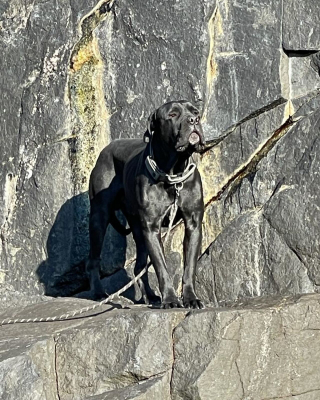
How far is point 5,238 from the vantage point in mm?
9773

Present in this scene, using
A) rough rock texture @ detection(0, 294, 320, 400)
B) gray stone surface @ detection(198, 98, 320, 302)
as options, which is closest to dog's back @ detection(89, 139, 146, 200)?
gray stone surface @ detection(198, 98, 320, 302)

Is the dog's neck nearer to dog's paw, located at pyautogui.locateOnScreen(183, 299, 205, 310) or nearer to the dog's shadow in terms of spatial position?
dog's paw, located at pyautogui.locateOnScreen(183, 299, 205, 310)

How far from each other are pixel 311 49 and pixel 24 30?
9.24 feet

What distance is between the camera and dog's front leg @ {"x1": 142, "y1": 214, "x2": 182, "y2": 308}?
7312mm

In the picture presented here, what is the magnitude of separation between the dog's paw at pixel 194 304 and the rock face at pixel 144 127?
266mm

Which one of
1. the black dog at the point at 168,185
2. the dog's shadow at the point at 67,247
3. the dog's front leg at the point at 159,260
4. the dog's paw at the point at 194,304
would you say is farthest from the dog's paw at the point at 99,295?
the dog's paw at the point at 194,304

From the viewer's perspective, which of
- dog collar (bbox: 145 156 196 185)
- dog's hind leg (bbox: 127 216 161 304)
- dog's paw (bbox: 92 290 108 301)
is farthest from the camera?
dog's paw (bbox: 92 290 108 301)

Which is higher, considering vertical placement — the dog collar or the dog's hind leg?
the dog collar

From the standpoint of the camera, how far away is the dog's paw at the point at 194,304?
714 centimetres

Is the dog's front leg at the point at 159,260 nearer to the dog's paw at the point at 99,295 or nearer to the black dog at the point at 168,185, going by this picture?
the black dog at the point at 168,185

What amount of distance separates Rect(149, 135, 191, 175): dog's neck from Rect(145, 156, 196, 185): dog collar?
0.04 metres

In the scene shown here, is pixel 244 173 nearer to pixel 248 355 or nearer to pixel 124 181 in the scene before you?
pixel 124 181

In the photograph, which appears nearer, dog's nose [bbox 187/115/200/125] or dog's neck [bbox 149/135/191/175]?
dog's nose [bbox 187/115/200/125]

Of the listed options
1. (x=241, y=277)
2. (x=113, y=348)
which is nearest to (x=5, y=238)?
(x=241, y=277)
